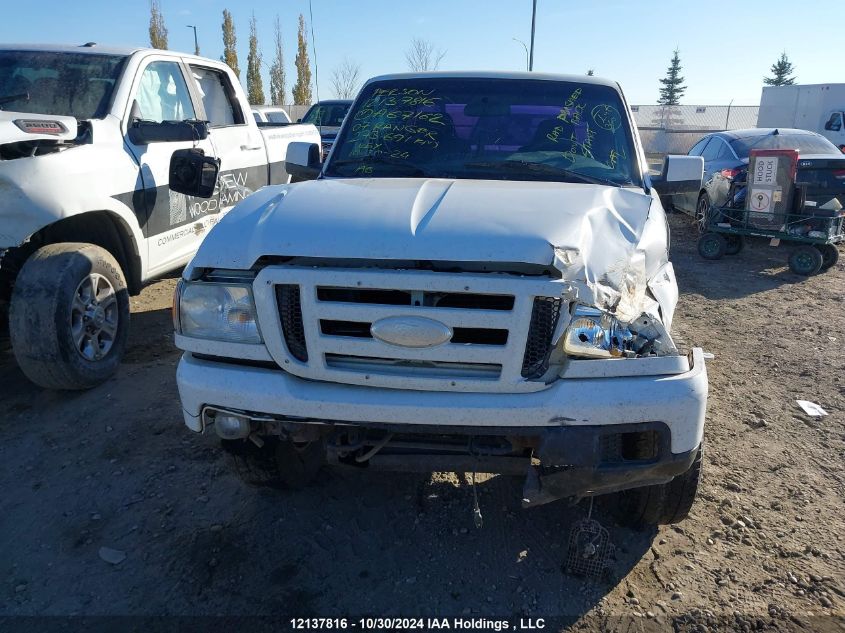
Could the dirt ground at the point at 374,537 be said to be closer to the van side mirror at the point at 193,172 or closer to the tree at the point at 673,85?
the van side mirror at the point at 193,172

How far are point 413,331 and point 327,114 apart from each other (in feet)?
43.9

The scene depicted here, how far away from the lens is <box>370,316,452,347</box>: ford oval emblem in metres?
2.19

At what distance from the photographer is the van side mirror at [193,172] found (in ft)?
15.5

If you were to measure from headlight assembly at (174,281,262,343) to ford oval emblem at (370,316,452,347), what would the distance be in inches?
20.4

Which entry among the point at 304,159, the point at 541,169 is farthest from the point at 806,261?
the point at 304,159

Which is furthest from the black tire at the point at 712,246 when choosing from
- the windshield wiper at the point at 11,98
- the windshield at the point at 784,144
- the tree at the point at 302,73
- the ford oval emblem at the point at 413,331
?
the tree at the point at 302,73

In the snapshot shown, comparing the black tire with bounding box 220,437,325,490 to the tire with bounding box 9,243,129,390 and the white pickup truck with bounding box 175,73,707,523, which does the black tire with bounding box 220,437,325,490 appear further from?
the tire with bounding box 9,243,129,390

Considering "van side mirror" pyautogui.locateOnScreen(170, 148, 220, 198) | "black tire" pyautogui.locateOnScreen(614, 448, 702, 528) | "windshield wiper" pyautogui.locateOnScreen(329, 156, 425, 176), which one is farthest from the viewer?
"van side mirror" pyautogui.locateOnScreen(170, 148, 220, 198)

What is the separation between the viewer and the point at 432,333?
2191mm

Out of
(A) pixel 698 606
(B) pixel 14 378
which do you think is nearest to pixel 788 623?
(A) pixel 698 606

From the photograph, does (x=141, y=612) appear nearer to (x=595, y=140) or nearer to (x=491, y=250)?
(x=491, y=250)

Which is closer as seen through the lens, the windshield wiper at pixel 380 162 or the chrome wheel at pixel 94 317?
the windshield wiper at pixel 380 162

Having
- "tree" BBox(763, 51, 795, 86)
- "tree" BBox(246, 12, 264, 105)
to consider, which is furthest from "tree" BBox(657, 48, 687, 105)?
"tree" BBox(246, 12, 264, 105)

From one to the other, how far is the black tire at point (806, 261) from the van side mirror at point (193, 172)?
6.93m
